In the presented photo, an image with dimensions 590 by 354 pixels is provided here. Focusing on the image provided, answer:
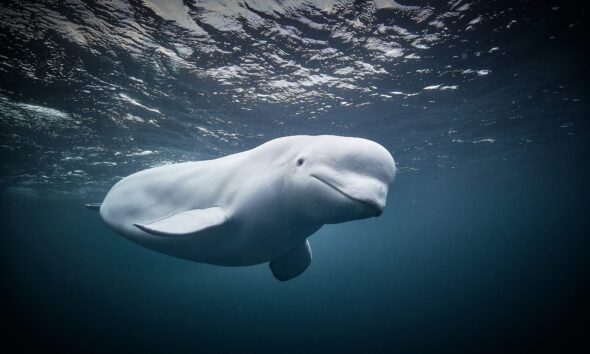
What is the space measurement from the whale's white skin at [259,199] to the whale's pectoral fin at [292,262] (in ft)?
0.05

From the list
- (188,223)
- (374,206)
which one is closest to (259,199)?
(188,223)

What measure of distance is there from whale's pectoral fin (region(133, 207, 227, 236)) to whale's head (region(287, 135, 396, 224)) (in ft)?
2.93

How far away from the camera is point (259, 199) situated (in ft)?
10.1

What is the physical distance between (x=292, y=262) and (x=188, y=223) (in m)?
1.93

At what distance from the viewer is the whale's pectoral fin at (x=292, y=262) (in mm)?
4300

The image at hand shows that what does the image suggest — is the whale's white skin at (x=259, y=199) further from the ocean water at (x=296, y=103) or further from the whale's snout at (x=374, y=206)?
the ocean water at (x=296, y=103)

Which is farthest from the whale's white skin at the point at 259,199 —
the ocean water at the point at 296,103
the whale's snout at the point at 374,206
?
the ocean water at the point at 296,103

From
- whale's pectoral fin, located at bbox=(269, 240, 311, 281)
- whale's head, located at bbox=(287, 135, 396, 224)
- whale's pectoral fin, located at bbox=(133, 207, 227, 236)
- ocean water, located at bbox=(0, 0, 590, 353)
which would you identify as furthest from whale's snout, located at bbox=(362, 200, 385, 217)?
ocean water, located at bbox=(0, 0, 590, 353)

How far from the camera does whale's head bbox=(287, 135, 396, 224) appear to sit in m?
2.19

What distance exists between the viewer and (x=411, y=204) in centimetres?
4072

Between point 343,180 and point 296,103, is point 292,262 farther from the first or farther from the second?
point 296,103

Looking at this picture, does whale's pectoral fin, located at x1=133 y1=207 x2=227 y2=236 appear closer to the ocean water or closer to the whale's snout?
the whale's snout

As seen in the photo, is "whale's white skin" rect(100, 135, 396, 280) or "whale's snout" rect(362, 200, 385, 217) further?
"whale's white skin" rect(100, 135, 396, 280)

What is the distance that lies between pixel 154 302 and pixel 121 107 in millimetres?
38419
